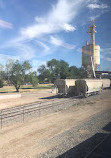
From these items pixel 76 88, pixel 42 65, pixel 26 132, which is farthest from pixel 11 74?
pixel 42 65

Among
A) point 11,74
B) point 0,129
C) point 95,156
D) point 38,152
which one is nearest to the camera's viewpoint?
point 95,156

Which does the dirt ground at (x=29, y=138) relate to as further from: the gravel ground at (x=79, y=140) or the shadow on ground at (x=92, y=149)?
the shadow on ground at (x=92, y=149)

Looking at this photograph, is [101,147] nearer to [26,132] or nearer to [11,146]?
[11,146]

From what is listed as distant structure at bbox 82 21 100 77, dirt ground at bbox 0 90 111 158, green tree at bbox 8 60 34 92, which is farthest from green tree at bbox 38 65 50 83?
dirt ground at bbox 0 90 111 158

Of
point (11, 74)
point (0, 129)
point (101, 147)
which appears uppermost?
point (11, 74)

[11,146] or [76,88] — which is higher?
[76,88]

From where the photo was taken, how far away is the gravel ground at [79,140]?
7371mm

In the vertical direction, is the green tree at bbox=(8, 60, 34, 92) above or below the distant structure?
below

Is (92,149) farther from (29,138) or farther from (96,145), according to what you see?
(29,138)

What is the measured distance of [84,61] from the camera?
2518 inches

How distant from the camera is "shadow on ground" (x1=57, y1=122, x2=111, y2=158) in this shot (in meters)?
5.80

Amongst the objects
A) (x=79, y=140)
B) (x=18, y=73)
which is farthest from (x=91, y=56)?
(x=79, y=140)

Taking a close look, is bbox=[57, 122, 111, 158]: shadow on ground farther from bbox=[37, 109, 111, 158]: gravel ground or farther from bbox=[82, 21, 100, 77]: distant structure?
bbox=[82, 21, 100, 77]: distant structure

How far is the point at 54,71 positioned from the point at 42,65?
1363 cm
